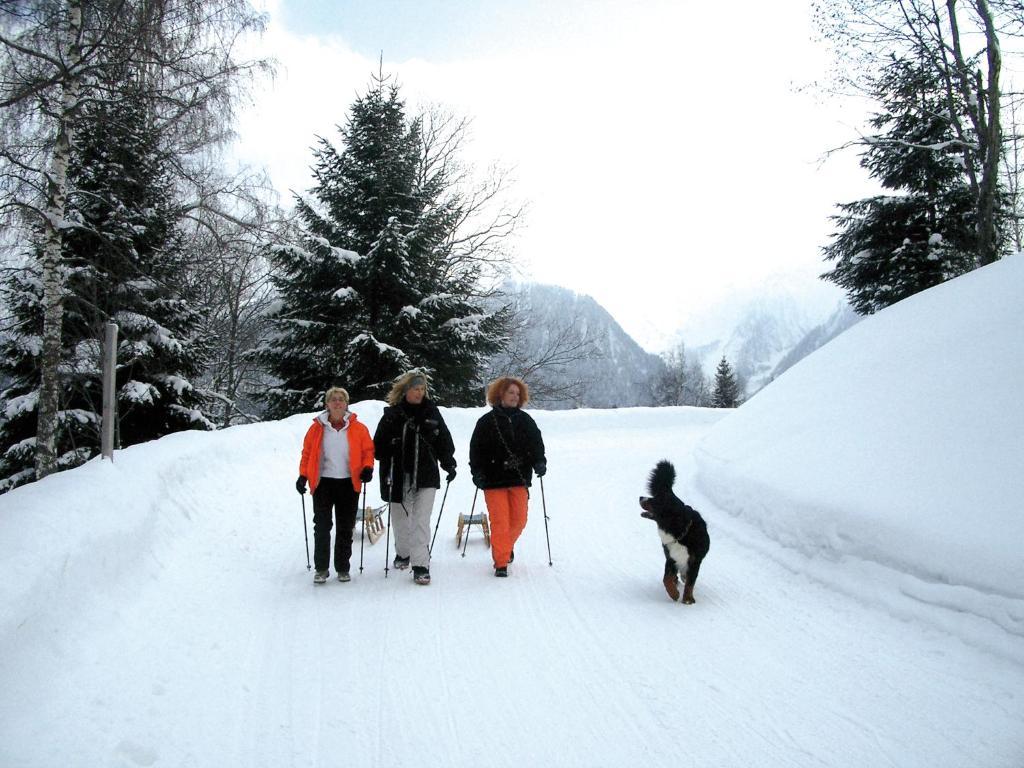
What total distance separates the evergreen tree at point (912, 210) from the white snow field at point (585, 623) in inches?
444

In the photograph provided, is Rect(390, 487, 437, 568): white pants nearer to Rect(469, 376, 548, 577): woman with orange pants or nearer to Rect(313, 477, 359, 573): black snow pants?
Rect(313, 477, 359, 573): black snow pants

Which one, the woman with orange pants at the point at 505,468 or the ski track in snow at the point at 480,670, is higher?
the woman with orange pants at the point at 505,468

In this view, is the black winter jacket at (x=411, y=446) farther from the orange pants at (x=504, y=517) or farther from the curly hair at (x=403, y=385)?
the orange pants at (x=504, y=517)

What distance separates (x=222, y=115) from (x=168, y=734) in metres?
8.87

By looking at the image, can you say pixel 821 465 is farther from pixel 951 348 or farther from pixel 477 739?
pixel 477 739

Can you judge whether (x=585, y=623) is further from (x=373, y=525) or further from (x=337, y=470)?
(x=373, y=525)

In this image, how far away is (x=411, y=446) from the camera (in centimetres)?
580

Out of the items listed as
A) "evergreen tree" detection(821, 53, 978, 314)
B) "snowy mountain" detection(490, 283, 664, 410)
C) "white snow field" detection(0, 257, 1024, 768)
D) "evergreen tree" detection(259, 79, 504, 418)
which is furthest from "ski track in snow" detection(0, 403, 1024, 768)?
"snowy mountain" detection(490, 283, 664, 410)

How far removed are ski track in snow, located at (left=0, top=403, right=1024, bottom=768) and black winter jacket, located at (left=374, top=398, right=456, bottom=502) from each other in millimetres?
928

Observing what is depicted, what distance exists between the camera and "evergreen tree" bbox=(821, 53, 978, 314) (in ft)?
56.3

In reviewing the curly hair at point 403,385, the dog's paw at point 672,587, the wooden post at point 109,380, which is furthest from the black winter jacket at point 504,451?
the wooden post at point 109,380

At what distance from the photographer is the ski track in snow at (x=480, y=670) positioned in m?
2.93

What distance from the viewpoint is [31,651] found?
3371 mm

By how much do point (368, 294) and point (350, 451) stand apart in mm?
13950
